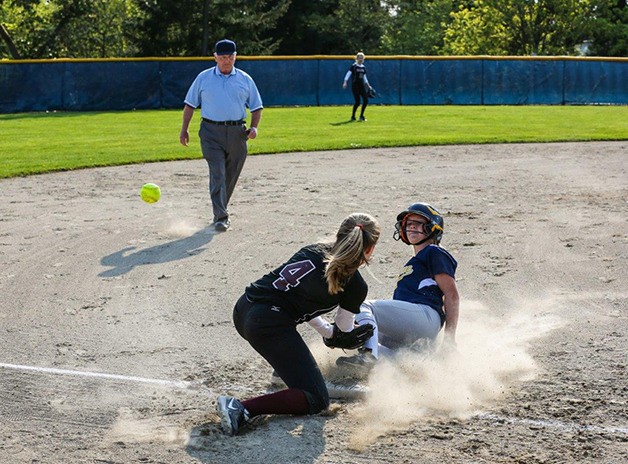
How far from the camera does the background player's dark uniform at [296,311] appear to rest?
5.88 m

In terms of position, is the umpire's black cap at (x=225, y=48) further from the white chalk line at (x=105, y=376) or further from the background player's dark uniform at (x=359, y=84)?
the background player's dark uniform at (x=359, y=84)

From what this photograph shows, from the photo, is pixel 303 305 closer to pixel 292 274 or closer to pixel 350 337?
pixel 292 274

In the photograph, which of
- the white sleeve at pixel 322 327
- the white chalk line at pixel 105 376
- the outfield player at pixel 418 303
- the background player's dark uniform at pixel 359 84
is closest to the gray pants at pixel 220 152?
the outfield player at pixel 418 303

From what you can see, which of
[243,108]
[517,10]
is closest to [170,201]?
[243,108]

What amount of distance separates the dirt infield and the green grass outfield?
492 centimetres

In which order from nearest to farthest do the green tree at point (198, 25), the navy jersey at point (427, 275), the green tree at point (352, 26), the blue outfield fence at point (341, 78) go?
the navy jersey at point (427, 275), the blue outfield fence at point (341, 78), the green tree at point (198, 25), the green tree at point (352, 26)

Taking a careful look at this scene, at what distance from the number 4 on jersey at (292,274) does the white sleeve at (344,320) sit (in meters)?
0.35

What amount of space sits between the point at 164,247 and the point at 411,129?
16.3m

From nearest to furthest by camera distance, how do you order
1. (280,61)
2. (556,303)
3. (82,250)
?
(556,303)
(82,250)
(280,61)

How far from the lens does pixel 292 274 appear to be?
596cm

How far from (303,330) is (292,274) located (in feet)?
6.38

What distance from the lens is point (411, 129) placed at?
2642 cm

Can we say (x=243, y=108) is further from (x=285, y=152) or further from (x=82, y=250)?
(x=285, y=152)

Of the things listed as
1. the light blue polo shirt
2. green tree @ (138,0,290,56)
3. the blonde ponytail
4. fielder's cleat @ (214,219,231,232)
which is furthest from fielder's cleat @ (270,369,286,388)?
green tree @ (138,0,290,56)
